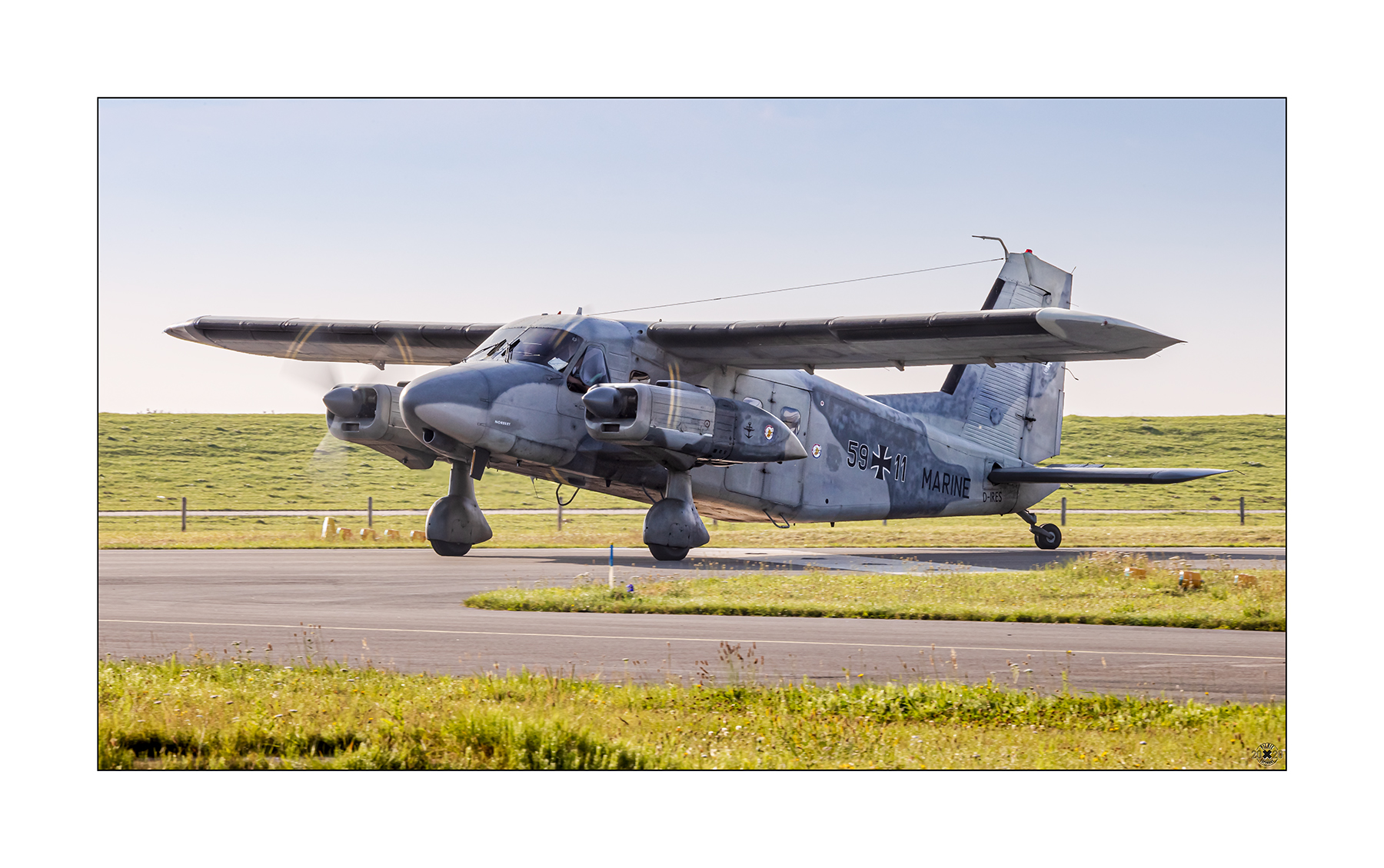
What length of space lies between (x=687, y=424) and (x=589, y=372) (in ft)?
7.51

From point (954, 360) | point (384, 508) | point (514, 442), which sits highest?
point (954, 360)

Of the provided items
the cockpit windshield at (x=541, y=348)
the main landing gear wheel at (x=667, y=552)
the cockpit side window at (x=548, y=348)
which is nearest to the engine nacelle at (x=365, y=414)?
the cockpit windshield at (x=541, y=348)

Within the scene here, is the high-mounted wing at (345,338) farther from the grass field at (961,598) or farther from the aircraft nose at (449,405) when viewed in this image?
the grass field at (961,598)

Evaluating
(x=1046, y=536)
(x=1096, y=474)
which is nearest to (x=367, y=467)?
(x=1046, y=536)

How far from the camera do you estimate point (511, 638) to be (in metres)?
13.4

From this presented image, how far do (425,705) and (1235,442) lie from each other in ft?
306

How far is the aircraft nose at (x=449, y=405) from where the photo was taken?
66.6 ft

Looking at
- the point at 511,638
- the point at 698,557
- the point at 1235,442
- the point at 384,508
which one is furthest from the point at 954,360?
the point at 1235,442

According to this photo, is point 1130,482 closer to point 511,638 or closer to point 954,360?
point 954,360

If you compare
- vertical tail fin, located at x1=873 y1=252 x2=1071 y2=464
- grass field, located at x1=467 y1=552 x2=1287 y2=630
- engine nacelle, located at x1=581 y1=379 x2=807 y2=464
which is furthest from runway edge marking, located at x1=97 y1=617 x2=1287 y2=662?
vertical tail fin, located at x1=873 y1=252 x2=1071 y2=464

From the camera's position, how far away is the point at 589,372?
22.7 metres

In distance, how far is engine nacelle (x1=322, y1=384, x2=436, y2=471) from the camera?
73.0ft

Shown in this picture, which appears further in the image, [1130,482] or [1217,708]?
[1130,482]

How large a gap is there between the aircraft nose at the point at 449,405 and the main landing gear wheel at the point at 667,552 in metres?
4.81
